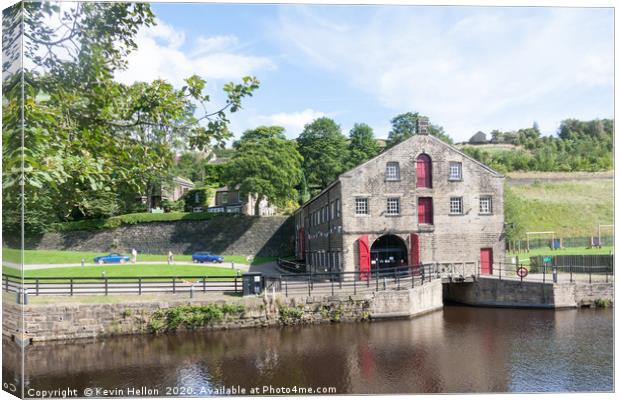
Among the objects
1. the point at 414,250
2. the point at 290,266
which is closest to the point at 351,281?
the point at 414,250

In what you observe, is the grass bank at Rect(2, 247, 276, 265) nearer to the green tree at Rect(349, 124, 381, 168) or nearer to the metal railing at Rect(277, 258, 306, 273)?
the metal railing at Rect(277, 258, 306, 273)

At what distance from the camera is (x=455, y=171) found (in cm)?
2462

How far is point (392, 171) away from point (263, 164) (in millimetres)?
5961

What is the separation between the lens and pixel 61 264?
19.7m

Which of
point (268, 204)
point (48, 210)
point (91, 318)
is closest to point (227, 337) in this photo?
point (91, 318)

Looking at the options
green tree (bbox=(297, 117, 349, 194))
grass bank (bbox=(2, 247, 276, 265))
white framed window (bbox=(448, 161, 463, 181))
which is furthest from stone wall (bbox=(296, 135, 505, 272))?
grass bank (bbox=(2, 247, 276, 265))

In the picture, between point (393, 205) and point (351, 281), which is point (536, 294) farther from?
point (351, 281)

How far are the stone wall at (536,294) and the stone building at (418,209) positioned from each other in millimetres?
1579

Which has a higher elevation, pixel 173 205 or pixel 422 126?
pixel 422 126

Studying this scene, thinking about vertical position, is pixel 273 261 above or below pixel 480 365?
above

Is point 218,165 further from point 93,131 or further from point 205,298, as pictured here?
point 93,131

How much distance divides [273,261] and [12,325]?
15962 mm

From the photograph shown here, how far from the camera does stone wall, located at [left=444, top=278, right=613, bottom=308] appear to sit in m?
21.7

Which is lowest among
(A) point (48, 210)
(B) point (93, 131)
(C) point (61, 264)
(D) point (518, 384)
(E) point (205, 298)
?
(D) point (518, 384)
